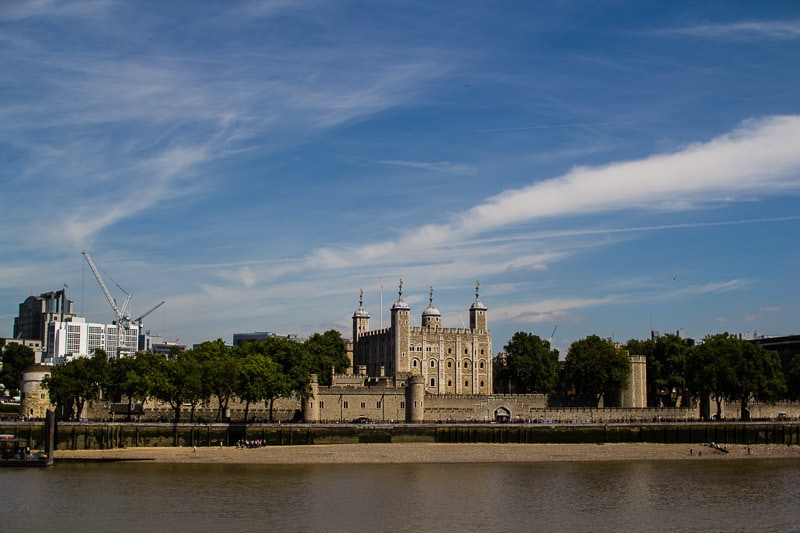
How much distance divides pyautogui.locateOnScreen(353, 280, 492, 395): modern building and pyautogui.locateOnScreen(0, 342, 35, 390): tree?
46646 mm

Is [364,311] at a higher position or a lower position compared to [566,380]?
higher

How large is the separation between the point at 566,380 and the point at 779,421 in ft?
79.3

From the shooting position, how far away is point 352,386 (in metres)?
98.7

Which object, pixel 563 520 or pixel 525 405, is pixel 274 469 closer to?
pixel 563 520

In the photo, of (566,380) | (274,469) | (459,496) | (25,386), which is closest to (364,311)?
(566,380)

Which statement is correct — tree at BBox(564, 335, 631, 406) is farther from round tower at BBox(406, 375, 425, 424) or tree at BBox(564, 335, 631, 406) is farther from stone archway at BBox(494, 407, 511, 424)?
round tower at BBox(406, 375, 425, 424)

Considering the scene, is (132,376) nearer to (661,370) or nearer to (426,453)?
(426,453)

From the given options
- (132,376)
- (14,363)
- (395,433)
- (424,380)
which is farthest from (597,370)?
(14,363)

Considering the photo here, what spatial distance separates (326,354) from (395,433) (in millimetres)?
29499

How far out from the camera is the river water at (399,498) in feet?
155

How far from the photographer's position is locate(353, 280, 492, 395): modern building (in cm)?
11712

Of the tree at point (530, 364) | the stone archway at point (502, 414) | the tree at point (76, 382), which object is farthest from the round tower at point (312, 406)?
the tree at point (530, 364)

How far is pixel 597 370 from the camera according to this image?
107 metres

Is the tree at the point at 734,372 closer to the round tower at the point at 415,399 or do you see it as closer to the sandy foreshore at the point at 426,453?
the sandy foreshore at the point at 426,453
